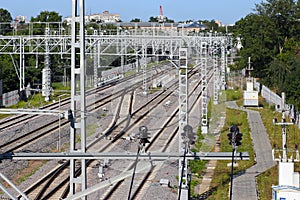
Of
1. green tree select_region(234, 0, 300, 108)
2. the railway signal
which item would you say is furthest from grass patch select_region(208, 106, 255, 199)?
green tree select_region(234, 0, 300, 108)

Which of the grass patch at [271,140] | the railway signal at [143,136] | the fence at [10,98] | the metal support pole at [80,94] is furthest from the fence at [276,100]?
the metal support pole at [80,94]

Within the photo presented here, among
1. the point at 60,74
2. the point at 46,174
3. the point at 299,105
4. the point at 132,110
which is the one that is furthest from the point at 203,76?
the point at 60,74

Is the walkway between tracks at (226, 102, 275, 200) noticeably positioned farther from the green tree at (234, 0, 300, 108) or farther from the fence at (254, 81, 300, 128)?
the green tree at (234, 0, 300, 108)

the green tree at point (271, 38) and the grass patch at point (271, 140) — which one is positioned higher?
the green tree at point (271, 38)

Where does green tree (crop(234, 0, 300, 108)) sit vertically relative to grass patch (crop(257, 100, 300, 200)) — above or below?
above

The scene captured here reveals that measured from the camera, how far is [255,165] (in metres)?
9.73

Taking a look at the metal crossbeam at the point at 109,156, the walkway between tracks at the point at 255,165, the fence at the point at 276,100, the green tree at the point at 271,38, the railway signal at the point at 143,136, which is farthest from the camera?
the green tree at the point at 271,38

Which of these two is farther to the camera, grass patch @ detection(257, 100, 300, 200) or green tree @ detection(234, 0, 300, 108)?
green tree @ detection(234, 0, 300, 108)

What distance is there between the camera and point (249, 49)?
23.9 meters

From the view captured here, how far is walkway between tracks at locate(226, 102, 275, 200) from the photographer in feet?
25.7

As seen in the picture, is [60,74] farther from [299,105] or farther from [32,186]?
[32,186]

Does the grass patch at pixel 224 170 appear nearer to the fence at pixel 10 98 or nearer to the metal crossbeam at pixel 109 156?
the metal crossbeam at pixel 109 156

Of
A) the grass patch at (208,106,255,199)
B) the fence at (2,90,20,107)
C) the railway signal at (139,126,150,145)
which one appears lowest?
the grass patch at (208,106,255,199)

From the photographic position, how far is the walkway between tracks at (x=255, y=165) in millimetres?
7832
